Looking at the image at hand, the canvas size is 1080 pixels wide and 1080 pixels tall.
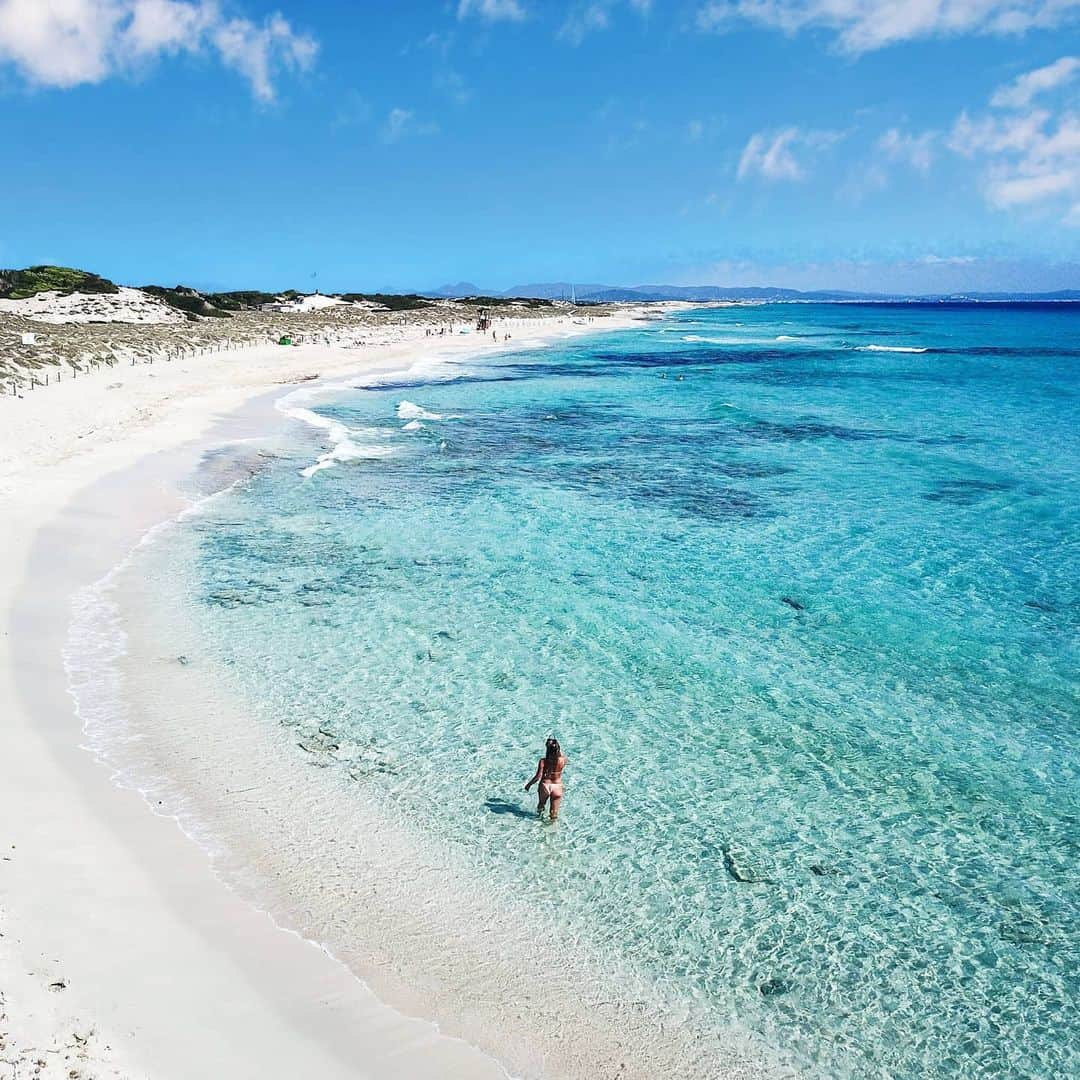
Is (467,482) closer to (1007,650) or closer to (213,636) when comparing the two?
(213,636)

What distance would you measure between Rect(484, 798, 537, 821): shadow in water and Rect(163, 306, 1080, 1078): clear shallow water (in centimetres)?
5

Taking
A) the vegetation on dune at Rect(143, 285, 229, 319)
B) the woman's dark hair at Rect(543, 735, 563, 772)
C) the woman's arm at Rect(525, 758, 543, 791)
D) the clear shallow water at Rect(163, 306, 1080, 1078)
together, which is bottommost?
the clear shallow water at Rect(163, 306, 1080, 1078)

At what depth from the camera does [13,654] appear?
46.1 feet

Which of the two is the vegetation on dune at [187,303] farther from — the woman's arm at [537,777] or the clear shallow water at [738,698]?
the woman's arm at [537,777]

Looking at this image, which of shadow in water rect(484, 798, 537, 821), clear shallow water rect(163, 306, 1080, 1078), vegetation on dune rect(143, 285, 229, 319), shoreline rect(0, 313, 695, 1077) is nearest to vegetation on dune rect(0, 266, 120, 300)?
vegetation on dune rect(143, 285, 229, 319)

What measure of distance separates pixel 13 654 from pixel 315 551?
7570 mm

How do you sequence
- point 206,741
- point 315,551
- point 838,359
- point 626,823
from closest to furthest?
point 626,823 < point 206,741 < point 315,551 < point 838,359

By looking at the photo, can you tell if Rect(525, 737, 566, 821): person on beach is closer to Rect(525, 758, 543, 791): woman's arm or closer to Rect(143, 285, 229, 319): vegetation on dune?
Rect(525, 758, 543, 791): woman's arm

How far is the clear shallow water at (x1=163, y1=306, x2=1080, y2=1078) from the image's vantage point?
8539mm

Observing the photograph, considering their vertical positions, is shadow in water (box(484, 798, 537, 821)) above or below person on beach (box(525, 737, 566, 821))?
below

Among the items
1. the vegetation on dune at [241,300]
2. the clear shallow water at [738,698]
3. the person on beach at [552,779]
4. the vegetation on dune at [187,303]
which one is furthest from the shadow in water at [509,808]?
the vegetation on dune at [241,300]

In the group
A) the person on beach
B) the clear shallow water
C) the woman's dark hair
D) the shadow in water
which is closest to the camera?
the clear shallow water

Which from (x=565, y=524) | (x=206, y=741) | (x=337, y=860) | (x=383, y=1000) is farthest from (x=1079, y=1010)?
(x=565, y=524)

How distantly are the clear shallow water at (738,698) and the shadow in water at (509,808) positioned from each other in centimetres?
5
